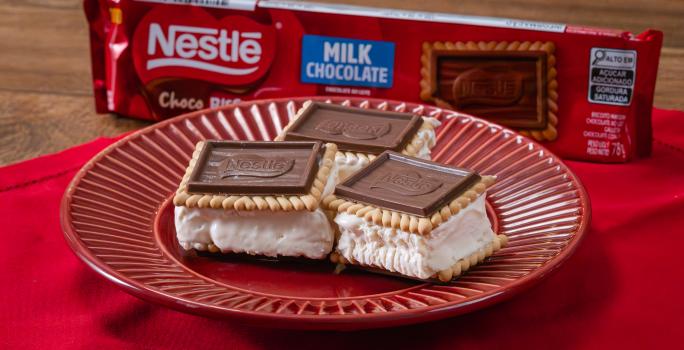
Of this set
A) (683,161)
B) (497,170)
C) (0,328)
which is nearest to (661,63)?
(683,161)

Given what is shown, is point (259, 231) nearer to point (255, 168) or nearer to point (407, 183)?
point (255, 168)

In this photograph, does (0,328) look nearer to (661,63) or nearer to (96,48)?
(96,48)

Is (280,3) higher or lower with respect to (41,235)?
higher

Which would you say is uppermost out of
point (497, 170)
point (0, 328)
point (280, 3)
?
point (280, 3)

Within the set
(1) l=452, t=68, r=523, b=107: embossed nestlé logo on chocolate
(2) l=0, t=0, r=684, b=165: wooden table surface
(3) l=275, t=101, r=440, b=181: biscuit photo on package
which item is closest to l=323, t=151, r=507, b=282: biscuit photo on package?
(3) l=275, t=101, r=440, b=181: biscuit photo on package

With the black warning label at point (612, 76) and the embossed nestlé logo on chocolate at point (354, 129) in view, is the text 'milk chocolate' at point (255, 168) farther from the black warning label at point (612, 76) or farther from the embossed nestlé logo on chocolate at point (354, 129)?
the black warning label at point (612, 76)

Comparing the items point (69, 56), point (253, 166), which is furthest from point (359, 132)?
point (69, 56)

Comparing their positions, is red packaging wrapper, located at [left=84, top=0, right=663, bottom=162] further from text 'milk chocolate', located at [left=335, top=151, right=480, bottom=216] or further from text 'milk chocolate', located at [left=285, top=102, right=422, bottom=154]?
text 'milk chocolate', located at [left=335, top=151, right=480, bottom=216]
